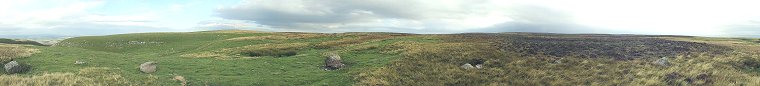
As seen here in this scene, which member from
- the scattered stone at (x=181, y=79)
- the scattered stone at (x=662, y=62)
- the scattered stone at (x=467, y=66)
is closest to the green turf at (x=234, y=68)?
the scattered stone at (x=181, y=79)

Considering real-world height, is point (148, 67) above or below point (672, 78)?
above

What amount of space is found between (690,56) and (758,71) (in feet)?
27.1

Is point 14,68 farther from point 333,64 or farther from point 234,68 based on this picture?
point 333,64

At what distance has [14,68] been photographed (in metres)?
35.2

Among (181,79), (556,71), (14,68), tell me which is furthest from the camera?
(556,71)

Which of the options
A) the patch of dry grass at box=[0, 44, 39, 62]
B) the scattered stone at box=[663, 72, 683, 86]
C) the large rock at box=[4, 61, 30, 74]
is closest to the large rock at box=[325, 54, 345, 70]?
the large rock at box=[4, 61, 30, 74]

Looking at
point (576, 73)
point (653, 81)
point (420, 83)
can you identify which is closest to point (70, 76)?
point (420, 83)

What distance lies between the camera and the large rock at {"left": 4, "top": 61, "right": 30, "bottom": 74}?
34.9 meters

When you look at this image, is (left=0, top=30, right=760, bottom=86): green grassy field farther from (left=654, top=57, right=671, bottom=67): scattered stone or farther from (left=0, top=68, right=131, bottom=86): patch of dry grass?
(left=654, top=57, right=671, bottom=67): scattered stone

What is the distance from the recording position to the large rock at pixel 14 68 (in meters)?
34.9

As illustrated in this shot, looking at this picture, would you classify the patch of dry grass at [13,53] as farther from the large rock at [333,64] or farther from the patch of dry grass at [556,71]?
the patch of dry grass at [556,71]

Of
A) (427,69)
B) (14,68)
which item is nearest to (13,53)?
(14,68)

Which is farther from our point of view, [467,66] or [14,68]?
[467,66]

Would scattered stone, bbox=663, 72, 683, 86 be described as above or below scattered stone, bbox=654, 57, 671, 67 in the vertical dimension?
below
